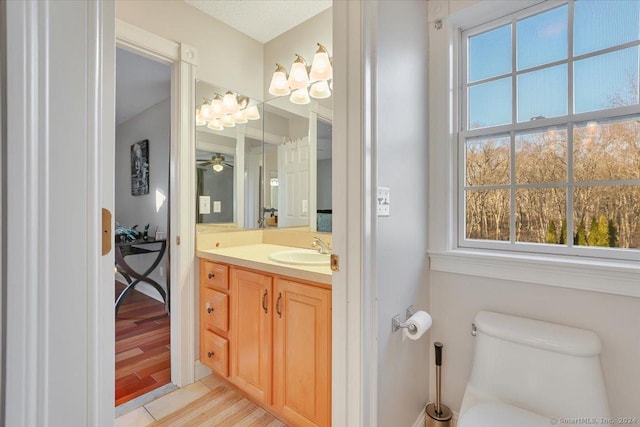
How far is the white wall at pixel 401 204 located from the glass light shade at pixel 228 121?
1.51 m

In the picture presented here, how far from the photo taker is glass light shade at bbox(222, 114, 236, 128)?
239cm

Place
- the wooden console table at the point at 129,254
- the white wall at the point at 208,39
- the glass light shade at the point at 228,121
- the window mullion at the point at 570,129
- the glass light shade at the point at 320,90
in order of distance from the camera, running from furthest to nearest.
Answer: the wooden console table at the point at 129,254 → the glass light shade at the point at 228,121 → the glass light shade at the point at 320,90 → the white wall at the point at 208,39 → the window mullion at the point at 570,129

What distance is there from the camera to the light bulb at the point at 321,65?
2098mm

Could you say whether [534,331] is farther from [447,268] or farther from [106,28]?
[106,28]

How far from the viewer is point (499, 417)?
1.12m

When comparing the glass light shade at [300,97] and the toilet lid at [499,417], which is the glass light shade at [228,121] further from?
the toilet lid at [499,417]

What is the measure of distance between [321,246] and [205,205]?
907 millimetres

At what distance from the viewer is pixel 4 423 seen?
45 cm

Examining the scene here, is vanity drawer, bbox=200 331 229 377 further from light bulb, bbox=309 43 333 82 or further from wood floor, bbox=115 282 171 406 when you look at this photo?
light bulb, bbox=309 43 333 82

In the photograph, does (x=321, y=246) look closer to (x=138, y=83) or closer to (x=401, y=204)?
(x=401, y=204)

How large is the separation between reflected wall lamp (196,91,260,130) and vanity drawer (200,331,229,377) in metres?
1.46

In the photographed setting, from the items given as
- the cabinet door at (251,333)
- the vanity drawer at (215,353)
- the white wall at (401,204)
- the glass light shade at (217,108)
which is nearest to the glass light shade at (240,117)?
the glass light shade at (217,108)

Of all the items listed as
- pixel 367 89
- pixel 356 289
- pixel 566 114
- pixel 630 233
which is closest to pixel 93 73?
pixel 367 89

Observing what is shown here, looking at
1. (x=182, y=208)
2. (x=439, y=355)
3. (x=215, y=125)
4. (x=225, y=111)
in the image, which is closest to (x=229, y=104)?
(x=225, y=111)
